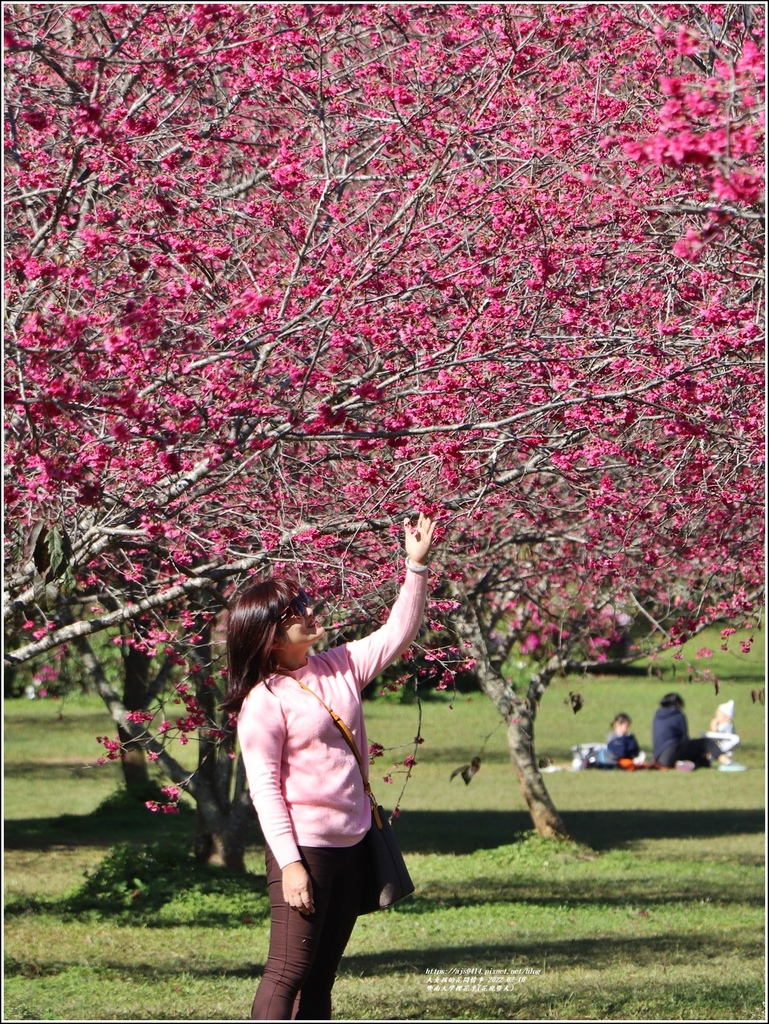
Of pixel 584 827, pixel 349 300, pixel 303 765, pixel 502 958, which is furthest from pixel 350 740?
pixel 584 827

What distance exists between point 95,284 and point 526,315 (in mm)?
1912

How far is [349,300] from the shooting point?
5.49 m

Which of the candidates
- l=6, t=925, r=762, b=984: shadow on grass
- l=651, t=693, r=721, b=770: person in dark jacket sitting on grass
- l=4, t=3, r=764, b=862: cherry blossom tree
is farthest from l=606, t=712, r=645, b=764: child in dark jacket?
l=4, t=3, r=764, b=862: cherry blossom tree

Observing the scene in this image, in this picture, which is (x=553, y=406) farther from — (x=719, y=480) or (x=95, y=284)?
(x=95, y=284)

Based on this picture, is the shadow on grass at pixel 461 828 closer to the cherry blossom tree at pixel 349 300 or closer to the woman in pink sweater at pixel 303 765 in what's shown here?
the cherry blossom tree at pixel 349 300

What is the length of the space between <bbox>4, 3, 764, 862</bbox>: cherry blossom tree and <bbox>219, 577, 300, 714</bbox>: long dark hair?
2.59ft

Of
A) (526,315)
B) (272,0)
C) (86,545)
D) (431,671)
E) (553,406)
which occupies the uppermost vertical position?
(272,0)

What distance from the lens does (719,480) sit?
6625mm

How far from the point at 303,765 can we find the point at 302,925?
451mm

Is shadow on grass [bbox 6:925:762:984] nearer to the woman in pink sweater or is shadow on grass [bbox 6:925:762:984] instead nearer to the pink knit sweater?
the woman in pink sweater

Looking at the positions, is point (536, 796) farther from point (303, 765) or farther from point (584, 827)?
point (303, 765)

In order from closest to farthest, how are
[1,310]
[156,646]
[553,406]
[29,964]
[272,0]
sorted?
[1,310] → [553,406] → [272,0] → [156,646] → [29,964]

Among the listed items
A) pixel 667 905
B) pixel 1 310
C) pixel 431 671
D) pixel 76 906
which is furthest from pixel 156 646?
pixel 667 905

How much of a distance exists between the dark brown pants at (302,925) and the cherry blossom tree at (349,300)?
58.1 inches
